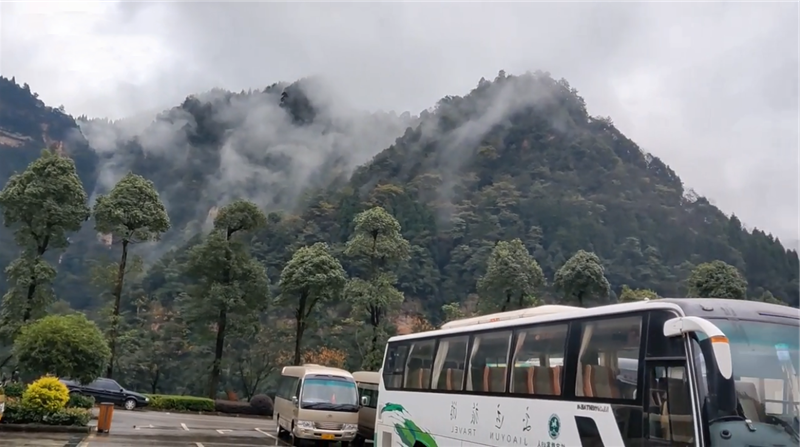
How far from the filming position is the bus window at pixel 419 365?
1162 centimetres

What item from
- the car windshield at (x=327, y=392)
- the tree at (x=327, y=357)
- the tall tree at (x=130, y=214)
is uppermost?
the tall tree at (x=130, y=214)

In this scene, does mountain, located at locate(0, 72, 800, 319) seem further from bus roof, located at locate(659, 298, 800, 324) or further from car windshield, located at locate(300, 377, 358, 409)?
bus roof, located at locate(659, 298, 800, 324)

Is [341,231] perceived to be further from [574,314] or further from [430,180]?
[574,314]

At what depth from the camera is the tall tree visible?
29.6 metres

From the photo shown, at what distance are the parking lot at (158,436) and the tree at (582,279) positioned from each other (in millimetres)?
14801

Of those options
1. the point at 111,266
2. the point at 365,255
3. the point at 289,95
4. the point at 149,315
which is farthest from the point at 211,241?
the point at 289,95

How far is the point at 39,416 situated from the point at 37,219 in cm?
1131

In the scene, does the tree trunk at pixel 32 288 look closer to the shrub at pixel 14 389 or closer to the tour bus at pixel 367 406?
the shrub at pixel 14 389

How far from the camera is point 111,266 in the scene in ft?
112

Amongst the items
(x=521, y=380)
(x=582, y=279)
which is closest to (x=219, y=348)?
(x=582, y=279)

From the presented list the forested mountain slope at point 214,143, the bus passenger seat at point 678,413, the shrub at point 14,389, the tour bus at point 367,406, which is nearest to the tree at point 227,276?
the shrub at point 14,389

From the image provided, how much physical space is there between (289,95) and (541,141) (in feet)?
147

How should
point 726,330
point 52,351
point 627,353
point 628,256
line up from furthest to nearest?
point 628,256 → point 52,351 → point 627,353 → point 726,330

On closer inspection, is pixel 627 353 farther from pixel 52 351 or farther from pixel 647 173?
pixel 647 173
